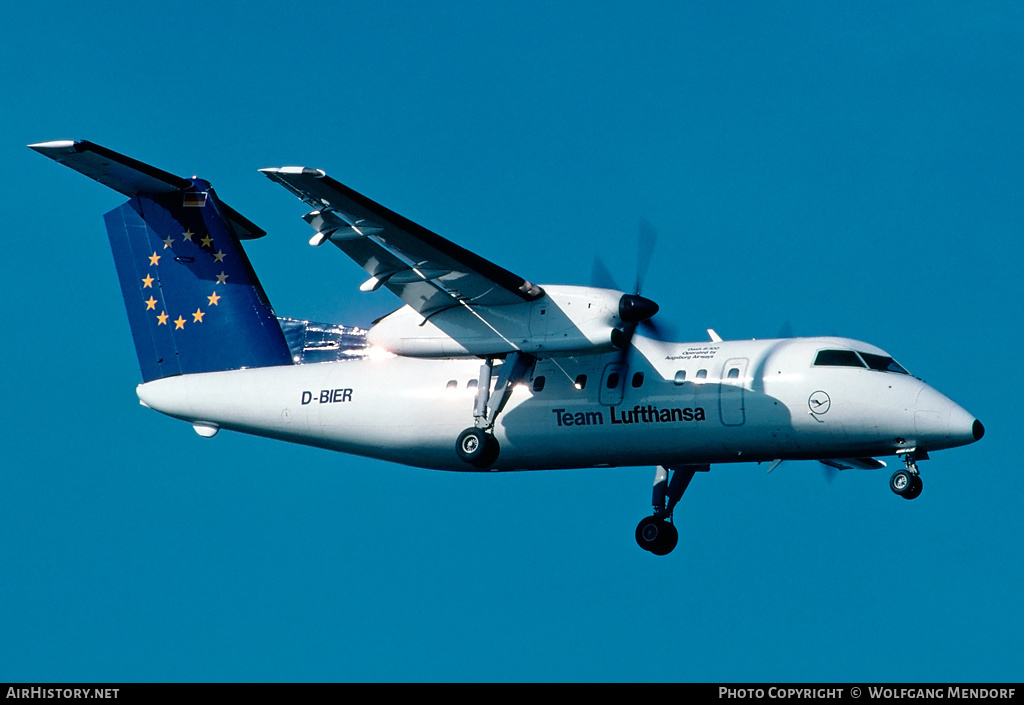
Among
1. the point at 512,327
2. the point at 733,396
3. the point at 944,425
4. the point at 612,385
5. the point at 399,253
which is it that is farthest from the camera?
the point at 612,385

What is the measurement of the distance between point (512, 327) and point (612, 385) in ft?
5.36

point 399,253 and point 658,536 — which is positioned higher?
point 399,253

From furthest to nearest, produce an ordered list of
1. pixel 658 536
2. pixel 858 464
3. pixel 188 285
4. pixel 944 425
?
pixel 188 285 → pixel 858 464 → pixel 658 536 → pixel 944 425

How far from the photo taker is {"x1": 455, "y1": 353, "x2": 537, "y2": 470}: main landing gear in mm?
19328

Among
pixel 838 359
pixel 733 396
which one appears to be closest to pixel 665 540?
pixel 733 396

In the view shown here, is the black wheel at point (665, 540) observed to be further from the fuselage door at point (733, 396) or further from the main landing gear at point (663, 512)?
the fuselage door at point (733, 396)

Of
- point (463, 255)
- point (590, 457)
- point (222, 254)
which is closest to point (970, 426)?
point (590, 457)

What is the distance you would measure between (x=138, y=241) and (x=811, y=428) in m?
11.7

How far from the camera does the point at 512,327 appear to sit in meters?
19.1

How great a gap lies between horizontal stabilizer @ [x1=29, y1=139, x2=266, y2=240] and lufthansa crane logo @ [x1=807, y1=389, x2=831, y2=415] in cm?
1027

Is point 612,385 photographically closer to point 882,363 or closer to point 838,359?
point 838,359

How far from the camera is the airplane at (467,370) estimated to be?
1811cm
